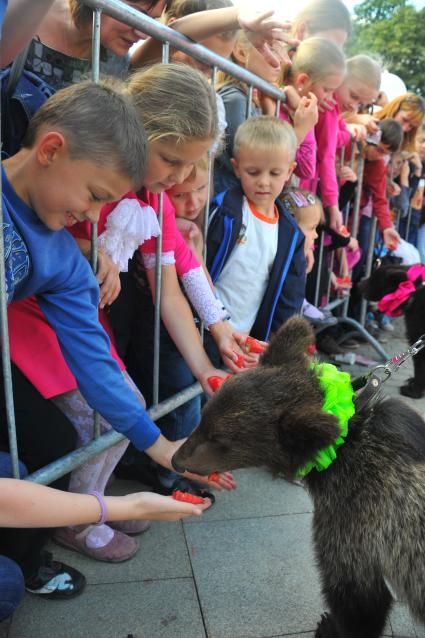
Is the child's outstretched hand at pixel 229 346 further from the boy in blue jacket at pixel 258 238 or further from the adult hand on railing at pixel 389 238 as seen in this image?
the adult hand on railing at pixel 389 238

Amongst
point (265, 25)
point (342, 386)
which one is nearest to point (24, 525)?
point (342, 386)

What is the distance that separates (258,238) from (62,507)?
2.15 m

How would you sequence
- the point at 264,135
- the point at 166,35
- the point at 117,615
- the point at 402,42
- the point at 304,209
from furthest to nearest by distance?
the point at 402,42, the point at 304,209, the point at 264,135, the point at 166,35, the point at 117,615

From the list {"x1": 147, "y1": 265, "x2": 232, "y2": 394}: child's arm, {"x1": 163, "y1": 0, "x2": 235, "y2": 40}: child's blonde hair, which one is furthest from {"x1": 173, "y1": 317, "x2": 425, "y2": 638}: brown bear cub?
{"x1": 163, "y1": 0, "x2": 235, "y2": 40}: child's blonde hair

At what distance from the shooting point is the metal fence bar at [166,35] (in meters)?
2.27

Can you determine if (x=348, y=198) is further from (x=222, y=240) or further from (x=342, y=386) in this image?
(x=342, y=386)

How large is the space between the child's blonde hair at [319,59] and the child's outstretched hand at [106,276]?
2.64 meters

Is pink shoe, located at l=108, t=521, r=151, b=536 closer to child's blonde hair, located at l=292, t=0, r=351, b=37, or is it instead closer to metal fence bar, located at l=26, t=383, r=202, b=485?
metal fence bar, located at l=26, t=383, r=202, b=485

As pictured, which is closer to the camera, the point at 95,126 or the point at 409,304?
the point at 95,126

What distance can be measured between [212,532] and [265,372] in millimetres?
1191

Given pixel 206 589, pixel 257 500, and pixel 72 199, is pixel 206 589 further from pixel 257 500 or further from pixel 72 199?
pixel 72 199

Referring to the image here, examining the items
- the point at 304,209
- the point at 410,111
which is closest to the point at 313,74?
the point at 304,209

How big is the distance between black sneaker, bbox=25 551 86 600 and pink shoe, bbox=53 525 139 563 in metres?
0.16

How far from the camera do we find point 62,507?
1.75 m
